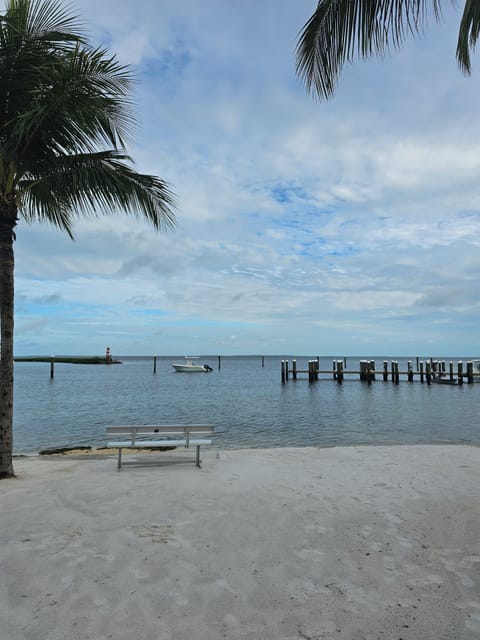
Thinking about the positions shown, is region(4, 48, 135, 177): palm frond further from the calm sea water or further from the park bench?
the calm sea water

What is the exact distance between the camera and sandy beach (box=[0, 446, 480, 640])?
3.00 metres

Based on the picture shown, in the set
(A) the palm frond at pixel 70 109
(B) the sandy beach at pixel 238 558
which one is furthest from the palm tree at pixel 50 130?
(B) the sandy beach at pixel 238 558

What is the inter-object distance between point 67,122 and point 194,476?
590 centimetres

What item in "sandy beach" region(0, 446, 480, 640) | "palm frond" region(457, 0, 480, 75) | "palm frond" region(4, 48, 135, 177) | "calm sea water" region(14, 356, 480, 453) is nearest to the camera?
"sandy beach" region(0, 446, 480, 640)

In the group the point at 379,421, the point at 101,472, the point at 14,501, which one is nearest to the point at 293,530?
the point at 14,501

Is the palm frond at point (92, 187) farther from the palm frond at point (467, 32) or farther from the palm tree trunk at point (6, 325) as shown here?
the palm frond at point (467, 32)

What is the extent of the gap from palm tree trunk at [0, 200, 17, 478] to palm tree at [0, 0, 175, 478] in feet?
0.05

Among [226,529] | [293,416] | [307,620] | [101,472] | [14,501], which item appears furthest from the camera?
[293,416]

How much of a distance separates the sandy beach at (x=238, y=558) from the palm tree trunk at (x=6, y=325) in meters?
0.66

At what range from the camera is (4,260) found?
6848mm

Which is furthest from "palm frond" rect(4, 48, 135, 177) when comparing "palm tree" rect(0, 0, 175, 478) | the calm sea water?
the calm sea water

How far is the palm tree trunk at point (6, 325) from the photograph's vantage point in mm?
6820

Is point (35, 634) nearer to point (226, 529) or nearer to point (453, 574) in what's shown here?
point (226, 529)

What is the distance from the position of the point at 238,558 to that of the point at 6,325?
5.21 metres
